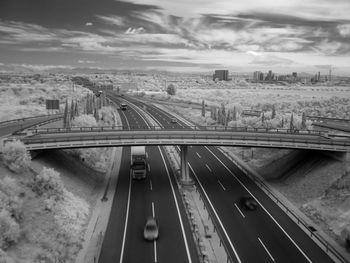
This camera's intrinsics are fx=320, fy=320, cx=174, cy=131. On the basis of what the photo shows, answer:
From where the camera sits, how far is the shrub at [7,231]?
86.1 feet

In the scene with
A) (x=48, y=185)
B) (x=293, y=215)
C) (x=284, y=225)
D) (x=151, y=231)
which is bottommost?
(x=284, y=225)

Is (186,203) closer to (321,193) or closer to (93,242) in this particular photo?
(93,242)

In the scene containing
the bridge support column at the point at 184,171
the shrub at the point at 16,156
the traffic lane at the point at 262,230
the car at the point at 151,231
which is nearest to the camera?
the traffic lane at the point at 262,230

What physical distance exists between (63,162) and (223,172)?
26137 millimetres

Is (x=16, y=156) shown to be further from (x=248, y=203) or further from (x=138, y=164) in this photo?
(x=248, y=203)

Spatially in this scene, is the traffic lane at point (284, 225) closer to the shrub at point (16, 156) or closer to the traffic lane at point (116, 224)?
the traffic lane at point (116, 224)

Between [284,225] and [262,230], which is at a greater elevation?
[284,225]

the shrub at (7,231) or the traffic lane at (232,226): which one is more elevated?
the shrub at (7,231)

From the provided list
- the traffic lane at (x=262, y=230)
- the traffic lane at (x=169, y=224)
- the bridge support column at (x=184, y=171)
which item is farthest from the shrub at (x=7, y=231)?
the bridge support column at (x=184, y=171)

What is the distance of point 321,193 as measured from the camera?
1672 inches

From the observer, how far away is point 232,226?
36.0 metres

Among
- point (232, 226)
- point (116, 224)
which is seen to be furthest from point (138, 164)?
point (232, 226)

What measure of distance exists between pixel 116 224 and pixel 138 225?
2.49 meters

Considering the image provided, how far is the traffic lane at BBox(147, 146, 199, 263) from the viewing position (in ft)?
98.1
